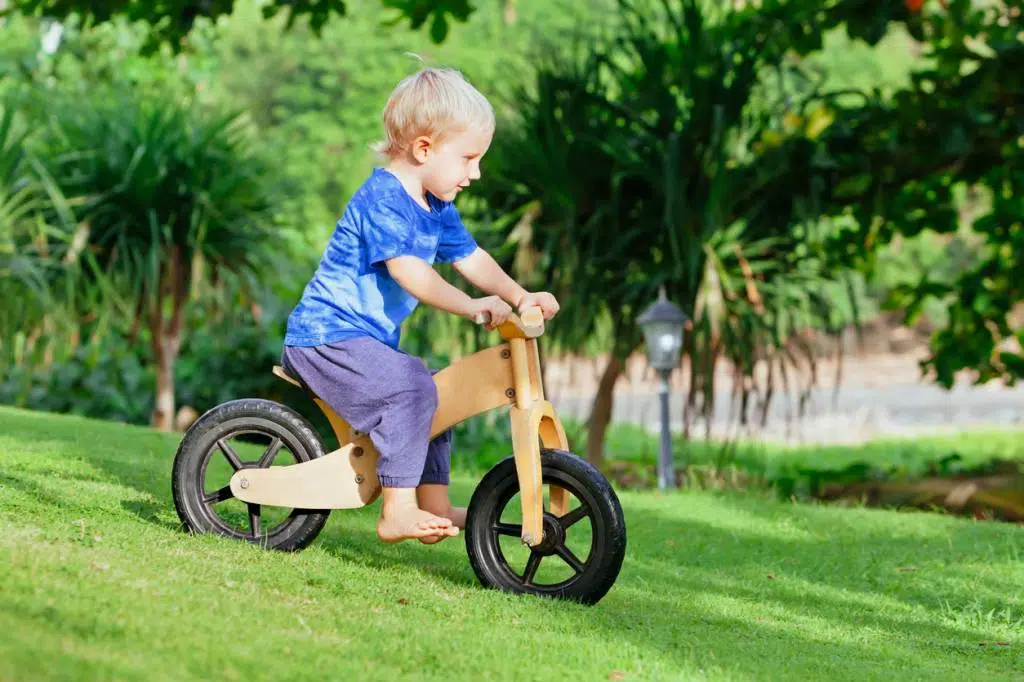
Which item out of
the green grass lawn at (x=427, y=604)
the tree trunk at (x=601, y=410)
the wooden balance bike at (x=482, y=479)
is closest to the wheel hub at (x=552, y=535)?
the wooden balance bike at (x=482, y=479)

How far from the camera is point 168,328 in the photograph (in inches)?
354

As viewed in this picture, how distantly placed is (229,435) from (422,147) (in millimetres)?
988

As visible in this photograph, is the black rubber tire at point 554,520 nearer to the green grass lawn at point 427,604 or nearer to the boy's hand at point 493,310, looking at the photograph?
the green grass lawn at point 427,604

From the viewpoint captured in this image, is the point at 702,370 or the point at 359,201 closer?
the point at 359,201

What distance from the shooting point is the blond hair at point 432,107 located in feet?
11.0

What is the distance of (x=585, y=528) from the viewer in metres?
5.11

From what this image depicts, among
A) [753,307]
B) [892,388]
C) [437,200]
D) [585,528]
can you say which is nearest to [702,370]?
[753,307]

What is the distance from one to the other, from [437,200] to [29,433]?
2677 millimetres

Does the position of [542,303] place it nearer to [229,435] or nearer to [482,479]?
[482,479]

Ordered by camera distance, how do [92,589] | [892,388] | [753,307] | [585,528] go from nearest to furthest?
[92,589], [585,528], [753,307], [892,388]

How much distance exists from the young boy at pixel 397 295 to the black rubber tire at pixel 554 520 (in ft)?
0.36

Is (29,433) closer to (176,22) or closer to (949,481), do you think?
(176,22)

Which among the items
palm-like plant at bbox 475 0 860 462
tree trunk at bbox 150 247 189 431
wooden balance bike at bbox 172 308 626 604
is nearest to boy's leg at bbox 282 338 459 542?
wooden balance bike at bbox 172 308 626 604

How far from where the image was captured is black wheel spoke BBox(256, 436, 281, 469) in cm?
355
